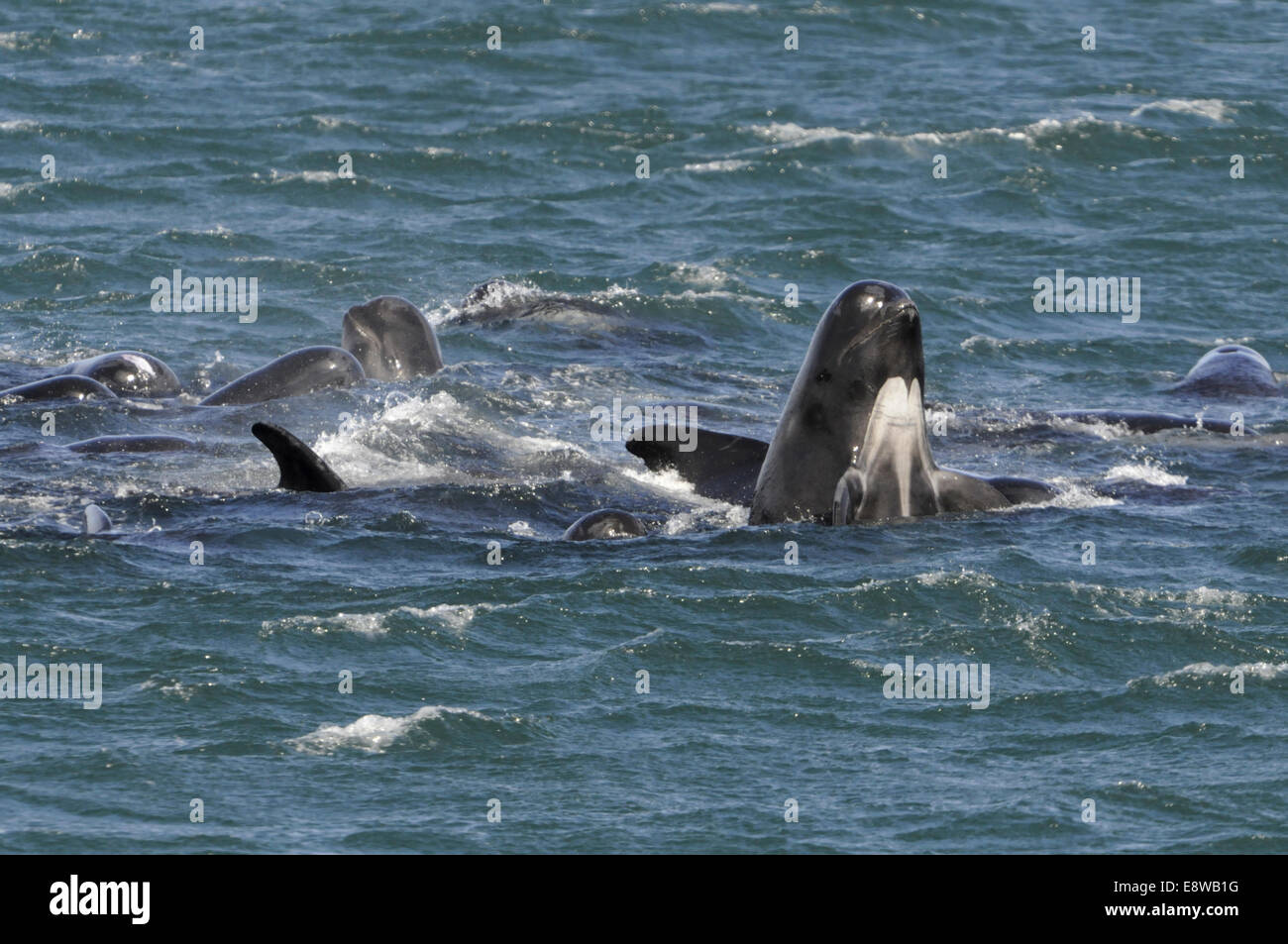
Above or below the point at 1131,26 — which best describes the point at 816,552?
below

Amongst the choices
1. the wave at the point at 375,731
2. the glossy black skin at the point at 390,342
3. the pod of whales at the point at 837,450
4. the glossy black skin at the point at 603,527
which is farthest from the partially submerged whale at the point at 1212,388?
the wave at the point at 375,731

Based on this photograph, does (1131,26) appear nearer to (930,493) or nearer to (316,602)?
(930,493)

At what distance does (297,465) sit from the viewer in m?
17.5

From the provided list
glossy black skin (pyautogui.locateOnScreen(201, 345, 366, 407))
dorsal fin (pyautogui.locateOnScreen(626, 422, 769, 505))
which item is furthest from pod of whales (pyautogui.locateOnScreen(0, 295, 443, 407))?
dorsal fin (pyautogui.locateOnScreen(626, 422, 769, 505))

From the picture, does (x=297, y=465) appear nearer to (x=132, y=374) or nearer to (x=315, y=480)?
(x=315, y=480)

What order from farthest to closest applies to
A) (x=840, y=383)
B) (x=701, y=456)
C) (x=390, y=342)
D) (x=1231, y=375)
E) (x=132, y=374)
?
1. (x=1231, y=375)
2. (x=390, y=342)
3. (x=132, y=374)
4. (x=701, y=456)
5. (x=840, y=383)

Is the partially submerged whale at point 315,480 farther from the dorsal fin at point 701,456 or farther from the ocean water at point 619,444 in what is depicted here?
the dorsal fin at point 701,456

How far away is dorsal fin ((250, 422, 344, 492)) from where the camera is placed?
55.8 ft

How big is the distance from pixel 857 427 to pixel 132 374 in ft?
32.1

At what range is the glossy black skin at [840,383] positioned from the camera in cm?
1589

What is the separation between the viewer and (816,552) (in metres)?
16.0

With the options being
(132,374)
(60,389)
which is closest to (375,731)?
(60,389)
